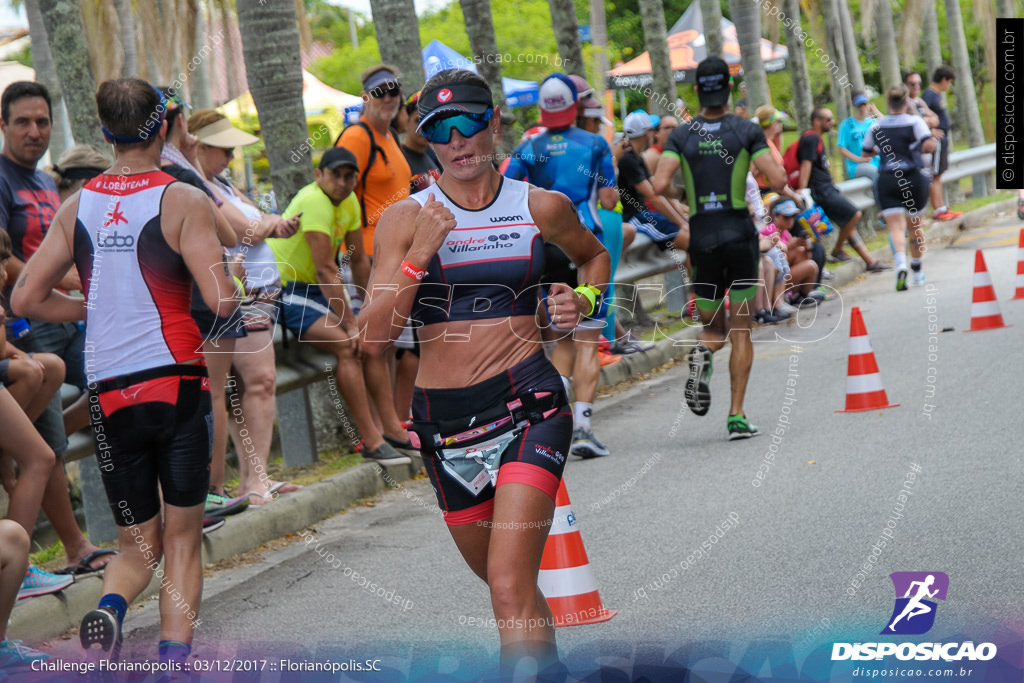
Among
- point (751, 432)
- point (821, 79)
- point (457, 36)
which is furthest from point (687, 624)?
point (821, 79)

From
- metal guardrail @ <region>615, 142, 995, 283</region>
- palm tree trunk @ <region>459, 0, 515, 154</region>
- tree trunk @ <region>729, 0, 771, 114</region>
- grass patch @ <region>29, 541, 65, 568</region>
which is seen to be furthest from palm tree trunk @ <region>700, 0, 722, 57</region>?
grass patch @ <region>29, 541, 65, 568</region>

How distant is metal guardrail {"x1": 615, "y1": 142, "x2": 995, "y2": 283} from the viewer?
13273 mm

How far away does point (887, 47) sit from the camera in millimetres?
26016

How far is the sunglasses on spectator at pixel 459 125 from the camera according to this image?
4164 millimetres

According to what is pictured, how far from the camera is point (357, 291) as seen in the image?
900cm

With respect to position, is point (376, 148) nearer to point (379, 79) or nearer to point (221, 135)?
point (379, 79)

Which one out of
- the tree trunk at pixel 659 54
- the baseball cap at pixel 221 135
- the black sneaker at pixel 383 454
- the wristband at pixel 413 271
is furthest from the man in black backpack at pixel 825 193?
the wristband at pixel 413 271

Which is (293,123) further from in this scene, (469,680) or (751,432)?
(469,680)

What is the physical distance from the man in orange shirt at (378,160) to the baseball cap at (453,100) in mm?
4528

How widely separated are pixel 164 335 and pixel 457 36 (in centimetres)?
3186

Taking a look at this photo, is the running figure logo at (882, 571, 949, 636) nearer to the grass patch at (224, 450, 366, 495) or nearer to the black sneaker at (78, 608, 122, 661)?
the black sneaker at (78, 608, 122, 661)

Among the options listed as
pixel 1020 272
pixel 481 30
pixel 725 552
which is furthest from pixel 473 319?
pixel 1020 272

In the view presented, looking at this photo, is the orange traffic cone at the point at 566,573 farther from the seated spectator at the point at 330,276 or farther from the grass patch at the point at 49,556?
the seated spectator at the point at 330,276

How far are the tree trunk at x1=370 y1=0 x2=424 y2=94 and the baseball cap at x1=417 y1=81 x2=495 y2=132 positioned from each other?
669 cm
